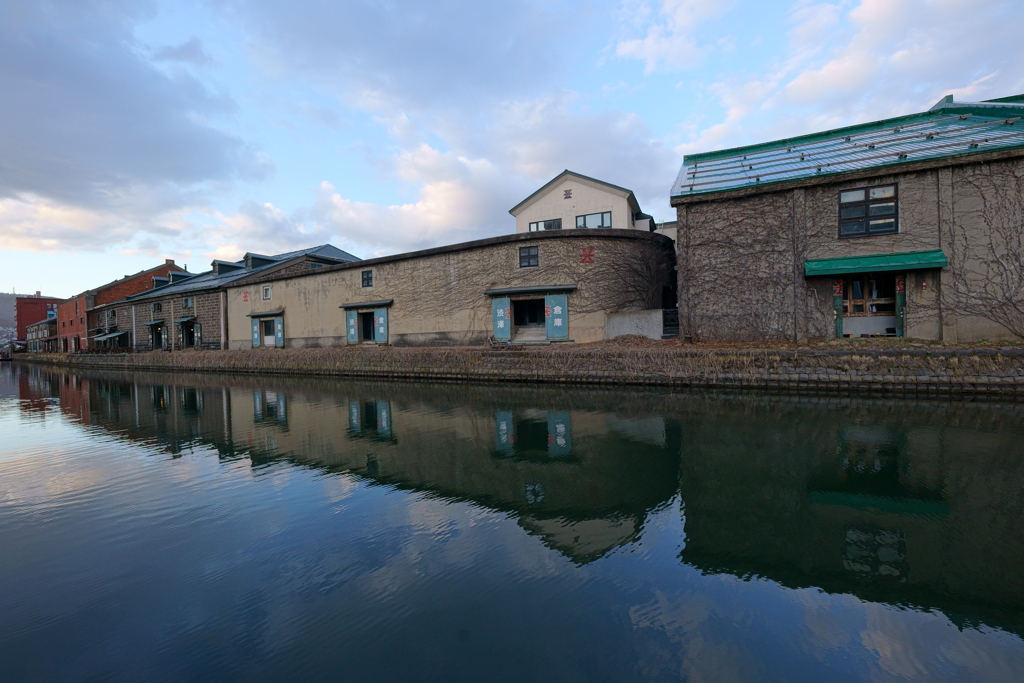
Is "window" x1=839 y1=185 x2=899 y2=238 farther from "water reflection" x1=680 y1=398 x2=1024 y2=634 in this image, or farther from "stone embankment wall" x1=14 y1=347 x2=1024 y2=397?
"water reflection" x1=680 y1=398 x2=1024 y2=634

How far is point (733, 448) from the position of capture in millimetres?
6527

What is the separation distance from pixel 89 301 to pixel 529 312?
4057cm

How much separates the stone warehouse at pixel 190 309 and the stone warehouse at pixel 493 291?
728 centimetres

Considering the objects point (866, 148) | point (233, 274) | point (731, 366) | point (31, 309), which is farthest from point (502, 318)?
point (31, 309)

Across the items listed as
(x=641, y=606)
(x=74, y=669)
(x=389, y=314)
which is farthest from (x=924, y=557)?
(x=389, y=314)

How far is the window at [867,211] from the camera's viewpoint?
13125 millimetres

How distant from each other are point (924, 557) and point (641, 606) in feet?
7.76

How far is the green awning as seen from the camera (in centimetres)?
1227

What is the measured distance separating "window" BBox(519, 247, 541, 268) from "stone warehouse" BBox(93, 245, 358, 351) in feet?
55.3

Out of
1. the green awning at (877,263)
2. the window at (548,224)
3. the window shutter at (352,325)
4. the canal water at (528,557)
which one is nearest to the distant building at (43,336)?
the window shutter at (352,325)

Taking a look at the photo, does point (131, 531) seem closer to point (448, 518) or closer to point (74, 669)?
point (74, 669)

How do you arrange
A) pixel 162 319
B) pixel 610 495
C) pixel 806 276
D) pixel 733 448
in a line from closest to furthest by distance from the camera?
1. pixel 610 495
2. pixel 733 448
3. pixel 806 276
4. pixel 162 319

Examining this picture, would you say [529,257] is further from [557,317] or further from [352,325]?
[352,325]

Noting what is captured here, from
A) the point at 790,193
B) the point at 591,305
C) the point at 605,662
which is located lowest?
the point at 605,662
